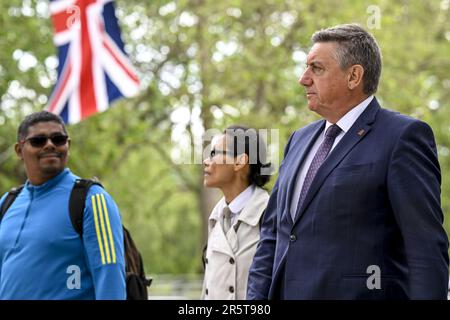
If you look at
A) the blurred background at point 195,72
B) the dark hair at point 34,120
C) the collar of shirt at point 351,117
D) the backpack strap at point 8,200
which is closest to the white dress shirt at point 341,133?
the collar of shirt at point 351,117

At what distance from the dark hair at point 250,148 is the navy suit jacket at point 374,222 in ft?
6.76

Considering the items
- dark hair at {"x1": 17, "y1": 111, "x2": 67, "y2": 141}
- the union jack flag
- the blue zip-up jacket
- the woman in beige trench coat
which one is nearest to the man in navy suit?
the blue zip-up jacket

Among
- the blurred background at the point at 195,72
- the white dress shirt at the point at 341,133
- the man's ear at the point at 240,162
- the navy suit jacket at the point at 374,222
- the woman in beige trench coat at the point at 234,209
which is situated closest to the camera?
the navy suit jacket at the point at 374,222

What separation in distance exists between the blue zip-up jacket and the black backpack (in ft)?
0.13

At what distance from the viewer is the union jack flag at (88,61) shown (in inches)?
440

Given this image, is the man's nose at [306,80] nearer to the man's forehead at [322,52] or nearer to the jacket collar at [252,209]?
the man's forehead at [322,52]

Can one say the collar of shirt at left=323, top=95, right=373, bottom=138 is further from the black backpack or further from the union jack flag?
the union jack flag

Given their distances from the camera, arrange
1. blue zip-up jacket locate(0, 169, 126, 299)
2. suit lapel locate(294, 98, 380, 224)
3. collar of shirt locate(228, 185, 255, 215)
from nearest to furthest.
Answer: suit lapel locate(294, 98, 380, 224), blue zip-up jacket locate(0, 169, 126, 299), collar of shirt locate(228, 185, 255, 215)

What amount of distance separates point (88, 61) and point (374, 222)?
314 inches

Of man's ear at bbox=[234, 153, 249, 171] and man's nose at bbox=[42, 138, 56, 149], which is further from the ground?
man's nose at bbox=[42, 138, 56, 149]

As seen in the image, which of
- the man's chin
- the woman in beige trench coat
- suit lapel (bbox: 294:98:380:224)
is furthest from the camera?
the woman in beige trench coat

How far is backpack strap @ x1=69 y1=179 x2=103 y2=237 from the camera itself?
18.2 feet

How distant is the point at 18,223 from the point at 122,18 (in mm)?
14195
